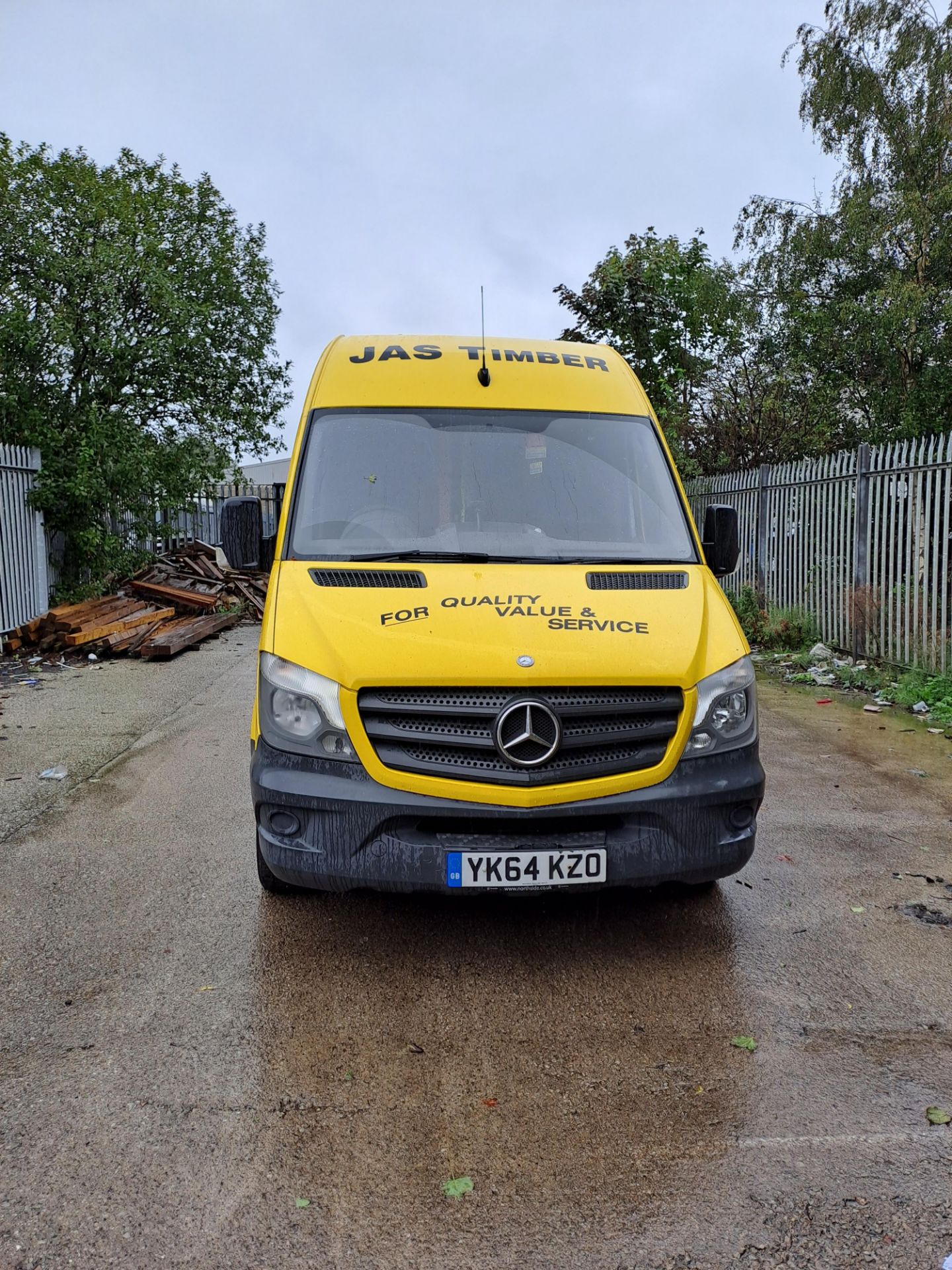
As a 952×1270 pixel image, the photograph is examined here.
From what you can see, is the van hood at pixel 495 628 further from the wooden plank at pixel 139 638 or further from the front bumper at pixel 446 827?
the wooden plank at pixel 139 638

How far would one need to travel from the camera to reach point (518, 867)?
3.12 meters

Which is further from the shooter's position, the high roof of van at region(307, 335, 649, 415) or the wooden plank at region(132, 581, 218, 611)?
the wooden plank at region(132, 581, 218, 611)

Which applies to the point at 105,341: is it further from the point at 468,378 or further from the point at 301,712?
the point at 301,712

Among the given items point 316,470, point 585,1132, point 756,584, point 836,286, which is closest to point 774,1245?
point 585,1132

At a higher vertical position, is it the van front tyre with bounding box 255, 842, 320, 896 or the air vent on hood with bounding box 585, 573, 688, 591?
the air vent on hood with bounding box 585, 573, 688, 591

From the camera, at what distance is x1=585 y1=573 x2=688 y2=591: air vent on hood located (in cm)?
365

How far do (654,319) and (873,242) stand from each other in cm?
581

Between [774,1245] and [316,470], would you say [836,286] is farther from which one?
[774,1245]

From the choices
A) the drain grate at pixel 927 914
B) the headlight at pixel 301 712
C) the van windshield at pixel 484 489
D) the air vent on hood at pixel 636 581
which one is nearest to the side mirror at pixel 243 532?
the van windshield at pixel 484 489

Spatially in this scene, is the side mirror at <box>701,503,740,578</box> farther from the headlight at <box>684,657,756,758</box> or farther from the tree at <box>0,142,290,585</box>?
the tree at <box>0,142,290,585</box>

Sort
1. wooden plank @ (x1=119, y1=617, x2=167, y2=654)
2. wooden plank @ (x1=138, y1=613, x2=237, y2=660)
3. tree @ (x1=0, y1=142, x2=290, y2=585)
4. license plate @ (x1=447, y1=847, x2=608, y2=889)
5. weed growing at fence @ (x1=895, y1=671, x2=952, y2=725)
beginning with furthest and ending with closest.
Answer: tree @ (x1=0, y1=142, x2=290, y2=585) → wooden plank @ (x1=119, y1=617, x2=167, y2=654) → wooden plank @ (x1=138, y1=613, x2=237, y2=660) → weed growing at fence @ (x1=895, y1=671, x2=952, y2=725) → license plate @ (x1=447, y1=847, x2=608, y2=889)

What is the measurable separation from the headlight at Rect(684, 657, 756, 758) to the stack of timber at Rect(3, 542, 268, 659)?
633 cm

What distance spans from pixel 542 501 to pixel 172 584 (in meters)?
12.2

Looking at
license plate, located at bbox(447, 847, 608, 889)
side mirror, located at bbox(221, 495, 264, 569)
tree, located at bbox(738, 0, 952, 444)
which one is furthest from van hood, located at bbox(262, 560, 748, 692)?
tree, located at bbox(738, 0, 952, 444)
